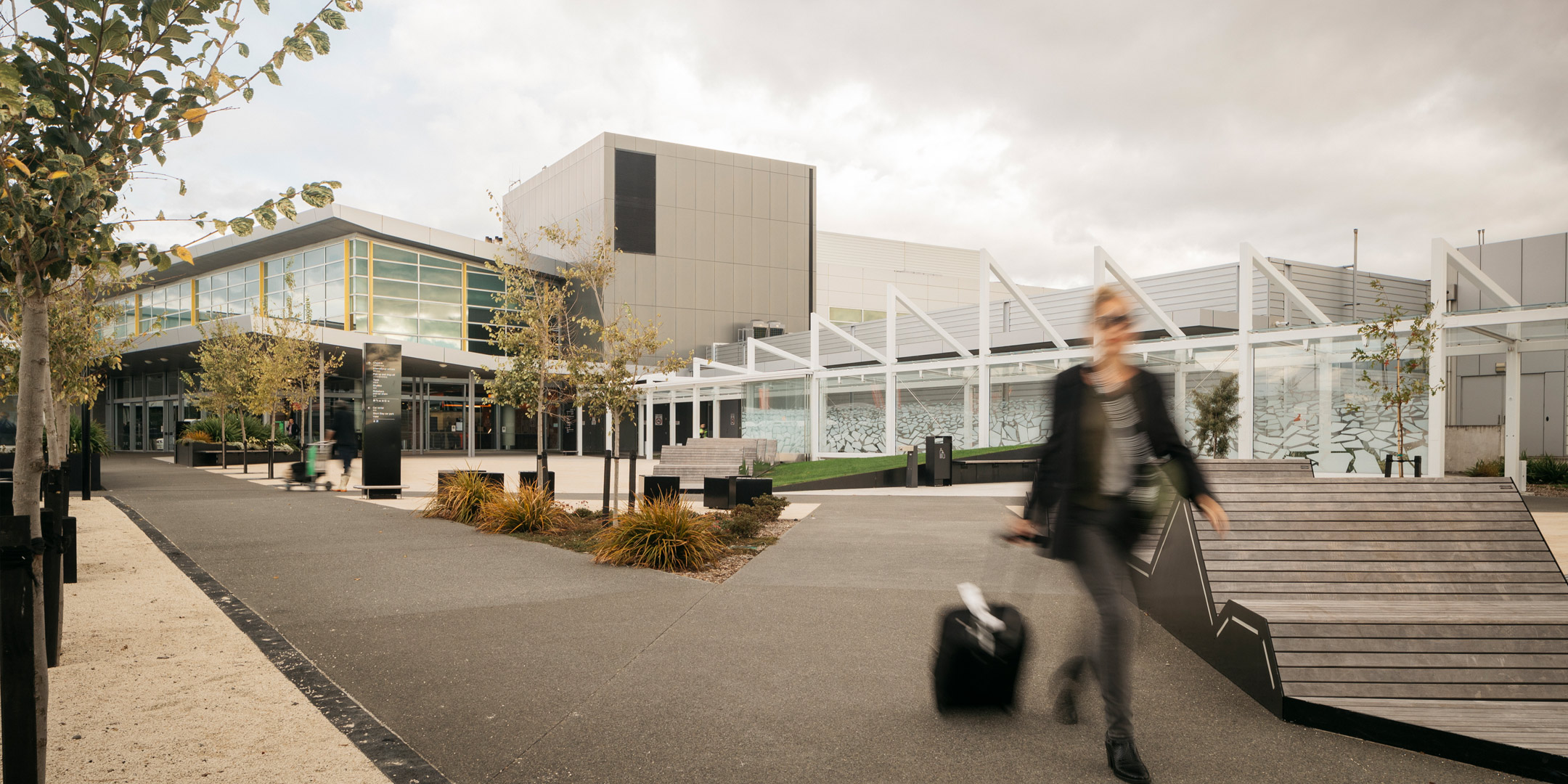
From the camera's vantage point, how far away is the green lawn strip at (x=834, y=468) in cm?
1733

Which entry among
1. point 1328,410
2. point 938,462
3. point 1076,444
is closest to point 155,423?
point 938,462

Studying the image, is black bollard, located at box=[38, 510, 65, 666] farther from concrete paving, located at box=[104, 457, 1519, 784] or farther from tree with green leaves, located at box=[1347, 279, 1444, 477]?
tree with green leaves, located at box=[1347, 279, 1444, 477]

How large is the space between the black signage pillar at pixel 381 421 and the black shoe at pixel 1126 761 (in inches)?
553

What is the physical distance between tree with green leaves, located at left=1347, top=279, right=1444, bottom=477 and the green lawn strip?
7.05 meters

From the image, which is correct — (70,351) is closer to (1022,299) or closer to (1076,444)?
(1076,444)

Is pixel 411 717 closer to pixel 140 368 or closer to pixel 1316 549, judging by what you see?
pixel 1316 549

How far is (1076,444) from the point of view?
11.1ft

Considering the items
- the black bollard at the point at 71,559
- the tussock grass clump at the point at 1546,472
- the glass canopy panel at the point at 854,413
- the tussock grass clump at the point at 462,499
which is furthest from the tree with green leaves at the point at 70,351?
the tussock grass clump at the point at 1546,472

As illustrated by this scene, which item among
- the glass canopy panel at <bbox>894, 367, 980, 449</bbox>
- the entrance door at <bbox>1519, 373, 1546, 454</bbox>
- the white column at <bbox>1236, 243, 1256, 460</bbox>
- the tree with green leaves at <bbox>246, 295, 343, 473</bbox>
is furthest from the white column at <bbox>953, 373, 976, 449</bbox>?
the tree with green leaves at <bbox>246, 295, 343, 473</bbox>

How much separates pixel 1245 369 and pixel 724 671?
15400 millimetres

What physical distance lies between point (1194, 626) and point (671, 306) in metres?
37.2

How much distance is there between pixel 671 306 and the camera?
1610 inches

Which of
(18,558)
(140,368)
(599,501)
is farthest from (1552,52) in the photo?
(140,368)

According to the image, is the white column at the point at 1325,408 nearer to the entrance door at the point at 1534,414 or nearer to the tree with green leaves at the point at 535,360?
the entrance door at the point at 1534,414
